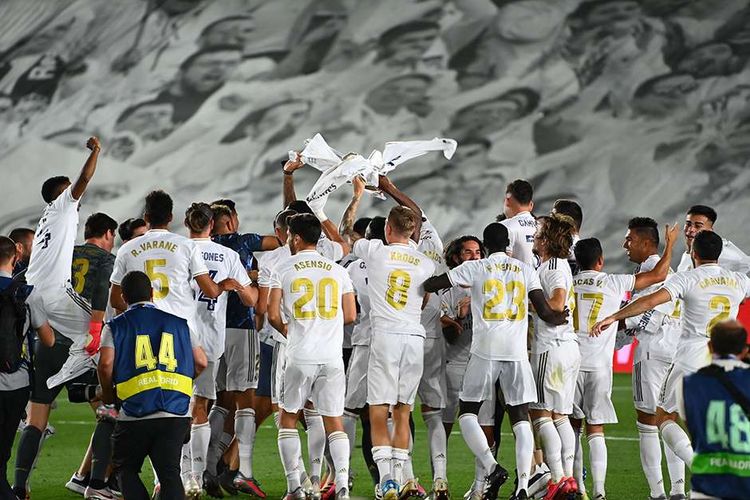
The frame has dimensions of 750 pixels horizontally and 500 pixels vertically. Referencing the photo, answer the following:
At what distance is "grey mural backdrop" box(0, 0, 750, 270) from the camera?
22.9 m

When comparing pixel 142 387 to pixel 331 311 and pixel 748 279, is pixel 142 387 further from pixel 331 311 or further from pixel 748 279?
pixel 748 279

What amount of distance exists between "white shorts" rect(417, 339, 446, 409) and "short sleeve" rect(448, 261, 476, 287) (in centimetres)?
86

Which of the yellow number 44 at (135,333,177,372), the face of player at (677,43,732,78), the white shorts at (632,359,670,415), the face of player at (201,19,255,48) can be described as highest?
the yellow number 44 at (135,333,177,372)

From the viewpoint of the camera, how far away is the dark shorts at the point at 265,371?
8508 millimetres

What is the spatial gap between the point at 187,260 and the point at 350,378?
65.2 inches

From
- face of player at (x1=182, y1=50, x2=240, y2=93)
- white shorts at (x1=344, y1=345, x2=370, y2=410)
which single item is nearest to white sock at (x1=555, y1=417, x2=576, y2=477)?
white shorts at (x1=344, y1=345, x2=370, y2=410)

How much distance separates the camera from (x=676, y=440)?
7.39m

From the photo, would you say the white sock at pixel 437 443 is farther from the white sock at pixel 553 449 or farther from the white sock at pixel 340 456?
the white sock at pixel 340 456

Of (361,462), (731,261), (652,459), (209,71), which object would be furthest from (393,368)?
(209,71)

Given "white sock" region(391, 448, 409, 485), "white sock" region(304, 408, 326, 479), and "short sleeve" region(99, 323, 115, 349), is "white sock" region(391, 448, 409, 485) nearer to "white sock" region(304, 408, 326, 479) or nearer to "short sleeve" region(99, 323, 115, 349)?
"white sock" region(304, 408, 326, 479)

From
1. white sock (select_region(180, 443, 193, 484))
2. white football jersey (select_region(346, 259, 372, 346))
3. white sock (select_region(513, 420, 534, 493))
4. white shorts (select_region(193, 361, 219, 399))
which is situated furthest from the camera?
white football jersey (select_region(346, 259, 372, 346))

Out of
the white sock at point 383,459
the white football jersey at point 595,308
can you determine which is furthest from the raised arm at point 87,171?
the white football jersey at point 595,308

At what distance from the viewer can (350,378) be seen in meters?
8.14

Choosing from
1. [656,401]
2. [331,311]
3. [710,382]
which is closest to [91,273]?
[331,311]
